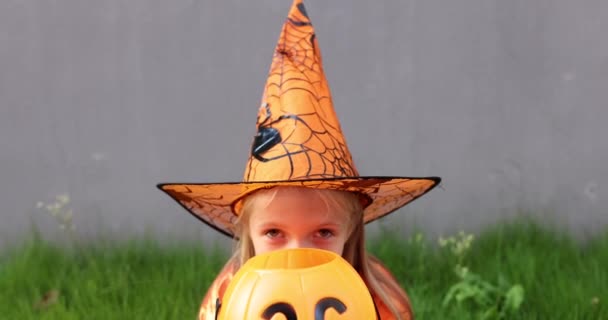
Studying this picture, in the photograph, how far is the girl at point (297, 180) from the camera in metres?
1.46

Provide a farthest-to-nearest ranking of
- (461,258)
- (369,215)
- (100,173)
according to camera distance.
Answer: (100,173)
(461,258)
(369,215)

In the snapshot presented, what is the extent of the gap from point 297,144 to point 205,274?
1.08 meters

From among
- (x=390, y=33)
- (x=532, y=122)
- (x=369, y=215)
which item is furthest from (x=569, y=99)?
(x=369, y=215)

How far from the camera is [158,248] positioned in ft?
8.50

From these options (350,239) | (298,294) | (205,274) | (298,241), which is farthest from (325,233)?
(205,274)

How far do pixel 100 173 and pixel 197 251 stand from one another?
0.49 metres

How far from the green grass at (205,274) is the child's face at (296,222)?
78 cm

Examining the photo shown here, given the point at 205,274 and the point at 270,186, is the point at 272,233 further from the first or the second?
the point at 205,274

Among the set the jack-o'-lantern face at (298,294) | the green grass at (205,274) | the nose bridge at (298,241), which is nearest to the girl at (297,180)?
the nose bridge at (298,241)

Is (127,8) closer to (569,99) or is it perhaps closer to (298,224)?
(298,224)

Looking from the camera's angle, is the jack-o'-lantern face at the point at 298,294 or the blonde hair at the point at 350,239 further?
the blonde hair at the point at 350,239

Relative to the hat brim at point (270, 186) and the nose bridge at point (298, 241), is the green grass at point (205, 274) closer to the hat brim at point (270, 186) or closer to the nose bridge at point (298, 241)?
the hat brim at point (270, 186)

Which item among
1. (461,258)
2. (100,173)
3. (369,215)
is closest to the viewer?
(369,215)

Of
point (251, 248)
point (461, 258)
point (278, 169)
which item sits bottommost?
point (461, 258)
